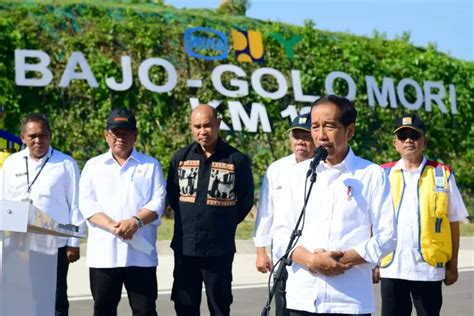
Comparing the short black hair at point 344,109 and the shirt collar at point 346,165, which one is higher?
the short black hair at point 344,109

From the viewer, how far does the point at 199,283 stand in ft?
24.7

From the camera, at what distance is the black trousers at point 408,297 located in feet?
23.4

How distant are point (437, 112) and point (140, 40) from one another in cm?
704

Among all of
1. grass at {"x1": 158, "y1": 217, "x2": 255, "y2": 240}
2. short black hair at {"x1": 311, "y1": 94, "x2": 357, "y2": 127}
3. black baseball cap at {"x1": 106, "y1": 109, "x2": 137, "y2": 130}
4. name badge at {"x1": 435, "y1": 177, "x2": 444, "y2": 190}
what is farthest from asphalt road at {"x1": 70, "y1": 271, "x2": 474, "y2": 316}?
short black hair at {"x1": 311, "y1": 94, "x2": 357, "y2": 127}

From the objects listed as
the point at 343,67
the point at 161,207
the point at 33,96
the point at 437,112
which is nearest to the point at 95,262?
the point at 161,207

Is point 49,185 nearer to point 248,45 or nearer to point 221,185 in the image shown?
point 221,185

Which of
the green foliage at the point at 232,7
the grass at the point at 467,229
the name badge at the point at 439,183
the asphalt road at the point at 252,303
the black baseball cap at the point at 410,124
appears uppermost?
the green foliage at the point at 232,7

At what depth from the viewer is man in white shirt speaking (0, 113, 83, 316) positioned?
809 centimetres

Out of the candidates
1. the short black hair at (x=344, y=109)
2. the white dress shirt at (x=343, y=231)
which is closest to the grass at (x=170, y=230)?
the white dress shirt at (x=343, y=231)

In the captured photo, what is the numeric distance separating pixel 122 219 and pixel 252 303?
13.0 ft

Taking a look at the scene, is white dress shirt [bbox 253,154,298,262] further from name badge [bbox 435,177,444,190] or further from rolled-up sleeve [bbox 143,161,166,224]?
name badge [bbox 435,177,444,190]

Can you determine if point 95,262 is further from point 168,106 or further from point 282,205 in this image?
point 168,106

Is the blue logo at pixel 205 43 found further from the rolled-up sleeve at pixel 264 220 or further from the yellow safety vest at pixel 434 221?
the yellow safety vest at pixel 434 221

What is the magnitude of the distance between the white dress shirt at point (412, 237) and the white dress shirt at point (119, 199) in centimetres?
182
